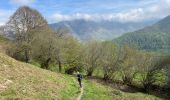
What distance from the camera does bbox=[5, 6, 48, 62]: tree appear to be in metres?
89.2

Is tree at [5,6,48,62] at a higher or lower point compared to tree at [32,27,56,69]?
higher

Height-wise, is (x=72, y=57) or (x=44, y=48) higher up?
(x=44, y=48)

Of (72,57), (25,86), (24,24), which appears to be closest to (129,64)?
(72,57)

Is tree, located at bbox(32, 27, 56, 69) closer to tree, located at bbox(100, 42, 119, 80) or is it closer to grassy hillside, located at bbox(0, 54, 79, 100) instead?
tree, located at bbox(100, 42, 119, 80)

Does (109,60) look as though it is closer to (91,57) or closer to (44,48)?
(91,57)

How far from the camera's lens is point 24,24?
299 ft

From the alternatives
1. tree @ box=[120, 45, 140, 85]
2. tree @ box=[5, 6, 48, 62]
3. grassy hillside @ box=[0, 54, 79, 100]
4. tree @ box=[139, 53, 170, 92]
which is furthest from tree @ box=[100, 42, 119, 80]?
grassy hillside @ box=[0, 54, 79, 100]

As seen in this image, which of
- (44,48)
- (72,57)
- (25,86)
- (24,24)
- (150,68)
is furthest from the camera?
(24,24)

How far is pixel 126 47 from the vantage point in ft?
269

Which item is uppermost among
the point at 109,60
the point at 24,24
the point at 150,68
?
the point at 24,24

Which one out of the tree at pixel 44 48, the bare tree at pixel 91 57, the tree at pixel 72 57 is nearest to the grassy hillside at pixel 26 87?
the tree at pixel 44 48

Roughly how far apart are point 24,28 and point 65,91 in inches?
2227

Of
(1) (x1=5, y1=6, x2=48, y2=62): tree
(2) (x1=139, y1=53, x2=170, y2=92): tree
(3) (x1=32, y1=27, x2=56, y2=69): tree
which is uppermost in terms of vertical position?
(1) (x1=5, y1=6, x2=48, y2=62): tree

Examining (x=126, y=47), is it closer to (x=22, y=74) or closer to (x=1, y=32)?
(x=1, y=32)
